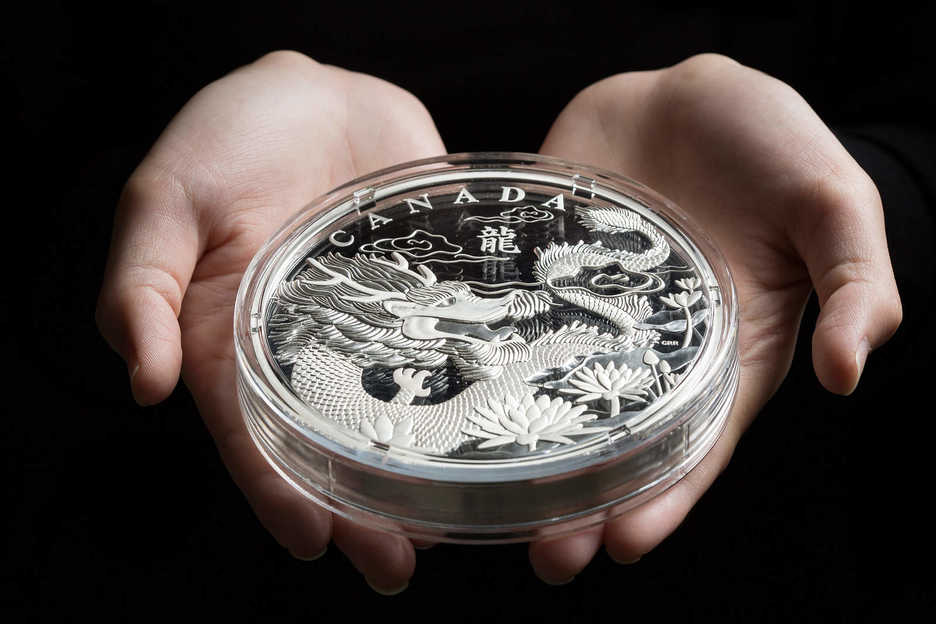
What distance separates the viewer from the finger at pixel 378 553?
1.04 m

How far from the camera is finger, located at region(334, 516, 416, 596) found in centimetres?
104

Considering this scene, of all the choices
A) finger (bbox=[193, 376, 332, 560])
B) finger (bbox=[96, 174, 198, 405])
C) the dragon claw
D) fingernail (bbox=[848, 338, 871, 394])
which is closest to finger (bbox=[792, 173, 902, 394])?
fingernail (bbox=[848, 338, 871, 394])

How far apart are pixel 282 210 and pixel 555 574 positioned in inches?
30.0

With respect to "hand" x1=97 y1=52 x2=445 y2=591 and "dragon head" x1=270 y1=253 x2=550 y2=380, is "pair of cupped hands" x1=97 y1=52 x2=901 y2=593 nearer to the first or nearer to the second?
"hand" x1=97 y1=52 x2=445 y2=591

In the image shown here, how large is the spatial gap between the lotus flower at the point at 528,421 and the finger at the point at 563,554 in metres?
0.12

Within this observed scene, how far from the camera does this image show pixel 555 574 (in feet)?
3.47

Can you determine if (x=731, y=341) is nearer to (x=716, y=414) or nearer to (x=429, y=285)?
(x=716, y=414)

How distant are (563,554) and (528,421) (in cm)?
16

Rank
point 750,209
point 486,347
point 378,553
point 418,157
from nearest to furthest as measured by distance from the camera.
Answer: point 378,553
point 486,347
point 750,209
point 418,157

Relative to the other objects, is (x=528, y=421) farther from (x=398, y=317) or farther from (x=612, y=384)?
(x=398, y=317)

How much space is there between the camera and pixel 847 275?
3.70 feet

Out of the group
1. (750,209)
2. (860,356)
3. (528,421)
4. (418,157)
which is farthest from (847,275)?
(418,157)

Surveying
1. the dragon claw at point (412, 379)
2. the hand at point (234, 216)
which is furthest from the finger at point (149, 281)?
the dragon claw at point (412, 379)

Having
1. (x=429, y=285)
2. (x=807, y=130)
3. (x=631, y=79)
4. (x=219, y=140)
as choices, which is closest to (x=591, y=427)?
(x=429, y=285)
